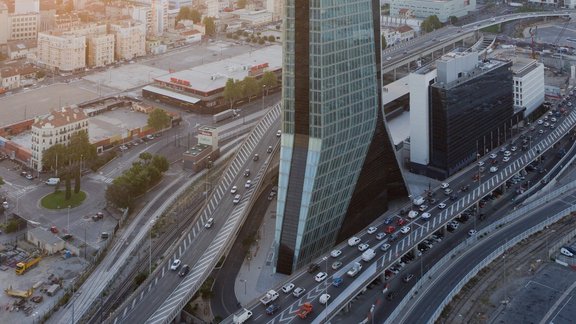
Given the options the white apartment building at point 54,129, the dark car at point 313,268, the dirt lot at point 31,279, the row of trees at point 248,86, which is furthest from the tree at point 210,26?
the dark car at point 313,268

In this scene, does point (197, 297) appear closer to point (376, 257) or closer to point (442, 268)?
point (376, 257)

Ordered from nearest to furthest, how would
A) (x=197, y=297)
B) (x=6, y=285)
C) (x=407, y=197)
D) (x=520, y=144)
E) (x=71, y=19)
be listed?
1. (x=197, y=297)
2. (x=6, y=285)
3. (x=407, y=197)
4. (x=520, y=144)
5. (x=71, y=19)

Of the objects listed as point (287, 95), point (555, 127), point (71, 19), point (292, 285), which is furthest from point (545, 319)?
point (71, 19)

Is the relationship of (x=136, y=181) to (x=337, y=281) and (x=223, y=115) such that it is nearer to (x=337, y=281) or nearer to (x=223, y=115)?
(x=223, y=115)

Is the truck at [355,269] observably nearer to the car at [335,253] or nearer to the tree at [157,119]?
the car at [335,253]

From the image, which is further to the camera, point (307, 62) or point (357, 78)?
point (357, 78)

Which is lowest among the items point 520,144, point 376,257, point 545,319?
point 545,319
